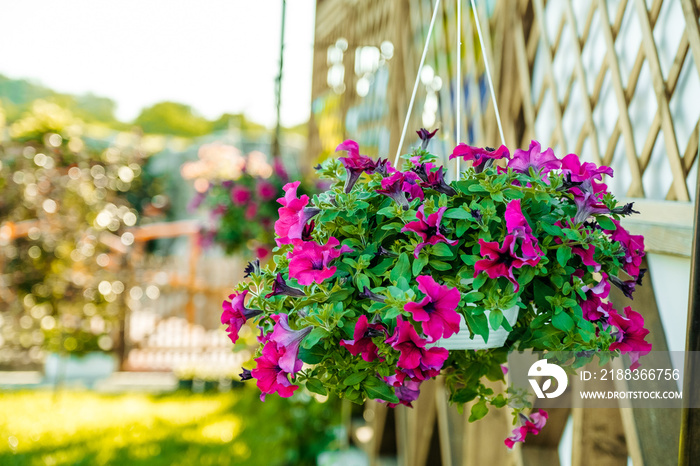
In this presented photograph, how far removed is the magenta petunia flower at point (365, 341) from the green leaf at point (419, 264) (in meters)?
0.07

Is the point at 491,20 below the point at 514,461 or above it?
above

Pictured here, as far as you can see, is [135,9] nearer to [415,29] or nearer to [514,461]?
[415,29]

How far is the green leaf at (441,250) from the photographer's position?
681 millimetres

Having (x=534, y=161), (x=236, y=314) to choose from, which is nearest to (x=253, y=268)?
(x=236, y=314)

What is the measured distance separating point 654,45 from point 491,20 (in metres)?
0.75

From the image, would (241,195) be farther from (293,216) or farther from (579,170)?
(579,170)

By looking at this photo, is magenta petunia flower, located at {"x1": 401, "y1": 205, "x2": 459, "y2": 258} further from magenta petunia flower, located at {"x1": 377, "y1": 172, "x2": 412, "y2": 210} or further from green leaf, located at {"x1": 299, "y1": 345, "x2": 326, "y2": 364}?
green leaf, located at {"x1": 299, "y1": 345, "x2": 326, "y2": 364}

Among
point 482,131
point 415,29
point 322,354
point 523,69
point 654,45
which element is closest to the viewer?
point 322,354

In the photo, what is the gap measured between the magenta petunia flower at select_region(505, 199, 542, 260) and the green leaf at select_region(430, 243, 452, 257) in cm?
7

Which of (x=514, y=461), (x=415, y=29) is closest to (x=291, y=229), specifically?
(x=514, y=461)

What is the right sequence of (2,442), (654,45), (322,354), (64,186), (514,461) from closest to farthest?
1. (322,354)
2. (654,45)
3. (514,461)
4. (2,442)
5. (64,186)

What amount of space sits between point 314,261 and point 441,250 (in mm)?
145

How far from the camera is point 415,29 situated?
2225 millimetres

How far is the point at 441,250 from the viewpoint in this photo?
69 cm
